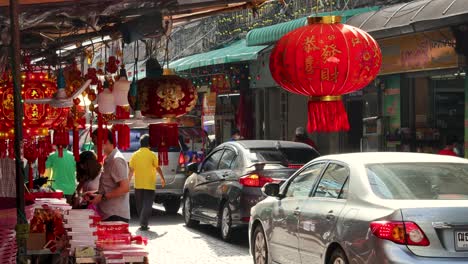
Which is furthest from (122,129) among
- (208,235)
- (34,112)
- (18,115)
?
(208,235)

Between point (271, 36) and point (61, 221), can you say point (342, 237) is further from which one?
point (271, 36)

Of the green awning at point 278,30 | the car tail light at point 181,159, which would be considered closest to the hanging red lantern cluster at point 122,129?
the green awning at point 278,30

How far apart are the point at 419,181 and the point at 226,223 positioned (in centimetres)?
697

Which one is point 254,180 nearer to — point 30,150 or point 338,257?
point 30,150

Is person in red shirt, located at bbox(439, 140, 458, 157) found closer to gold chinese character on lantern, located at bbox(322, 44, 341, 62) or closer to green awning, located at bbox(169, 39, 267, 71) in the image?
green awning, located at bbox(169, 39, 267, 71)

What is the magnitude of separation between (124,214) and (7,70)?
2035 mm

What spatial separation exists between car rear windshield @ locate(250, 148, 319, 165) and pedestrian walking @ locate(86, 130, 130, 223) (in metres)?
5.66

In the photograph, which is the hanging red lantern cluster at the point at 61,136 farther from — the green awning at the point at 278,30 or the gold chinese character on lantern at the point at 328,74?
the green awning at the point at 278,30

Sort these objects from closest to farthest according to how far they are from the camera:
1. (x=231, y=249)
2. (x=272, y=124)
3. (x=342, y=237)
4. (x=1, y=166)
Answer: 1. (x=1, y=166)
2. (x=342, y=237)
3. (x=231, y=249)
4. (x=272, y=124)

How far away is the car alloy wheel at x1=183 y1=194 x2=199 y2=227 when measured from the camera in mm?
17969

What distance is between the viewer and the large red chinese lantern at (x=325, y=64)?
7582 millimetres

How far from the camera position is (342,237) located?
888cm

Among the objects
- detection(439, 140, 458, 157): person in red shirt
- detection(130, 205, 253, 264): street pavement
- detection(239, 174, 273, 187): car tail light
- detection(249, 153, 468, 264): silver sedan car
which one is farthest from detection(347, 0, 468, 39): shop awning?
detection(249, 153, 468, 264): silver sedan car

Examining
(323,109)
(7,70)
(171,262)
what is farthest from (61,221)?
A: (171,262)
